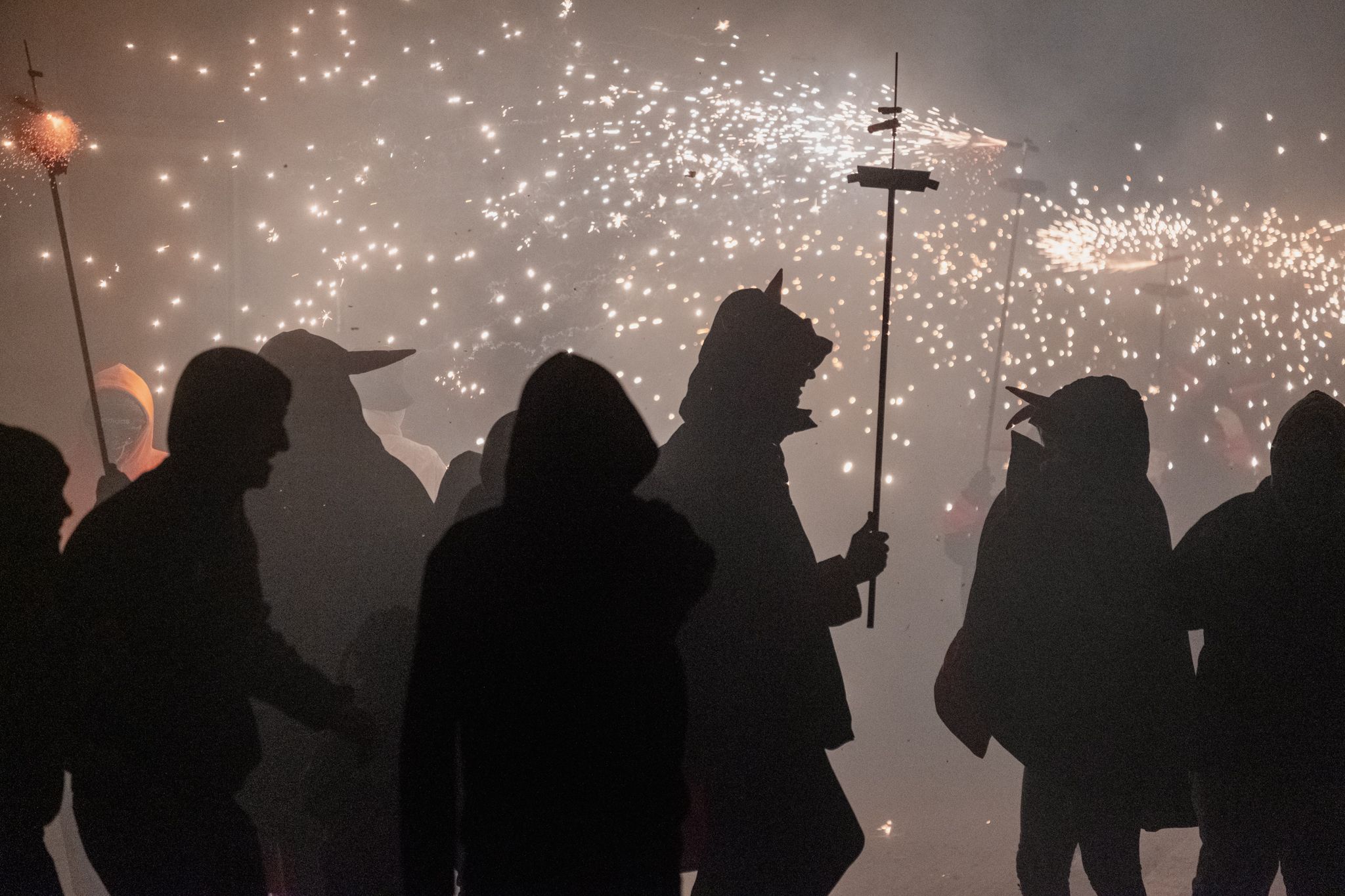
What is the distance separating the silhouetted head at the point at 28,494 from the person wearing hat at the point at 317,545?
0.94 meters

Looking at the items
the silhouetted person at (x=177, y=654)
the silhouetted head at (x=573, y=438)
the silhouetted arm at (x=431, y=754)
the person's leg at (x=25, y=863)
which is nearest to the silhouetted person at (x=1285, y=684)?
the silhouetted head at (x=573, y=438)

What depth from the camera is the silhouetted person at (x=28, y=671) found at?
2.00 metres

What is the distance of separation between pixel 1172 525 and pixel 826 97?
592 cm

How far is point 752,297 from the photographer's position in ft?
9.59

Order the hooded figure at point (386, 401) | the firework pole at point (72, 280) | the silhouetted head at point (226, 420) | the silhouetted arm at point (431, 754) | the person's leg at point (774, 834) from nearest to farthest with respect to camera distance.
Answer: the silhouetted arm at point (431, 754) < the silhouetted head at point (226, 420) < the person's leg at point (774, 834) < the firework pole at point (72, 280) < the hooded figure at point (386, 401)

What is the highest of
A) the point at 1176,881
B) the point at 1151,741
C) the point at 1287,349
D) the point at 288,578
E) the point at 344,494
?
the point at 1287,349

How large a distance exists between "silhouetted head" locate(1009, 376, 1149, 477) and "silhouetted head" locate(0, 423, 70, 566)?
3.02 meters

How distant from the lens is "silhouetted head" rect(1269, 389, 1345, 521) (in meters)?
2.98

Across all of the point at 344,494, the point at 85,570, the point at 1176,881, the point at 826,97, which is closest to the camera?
the point at 85,570

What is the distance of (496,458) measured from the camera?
2.84 m

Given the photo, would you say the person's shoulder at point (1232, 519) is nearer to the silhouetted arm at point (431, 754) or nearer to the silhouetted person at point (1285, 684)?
the silhouetted person at point (1285, 684)

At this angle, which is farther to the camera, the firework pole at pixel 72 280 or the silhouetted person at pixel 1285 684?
the firework pole at pixel 72 280

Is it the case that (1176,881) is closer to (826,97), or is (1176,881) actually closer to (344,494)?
(344,494)

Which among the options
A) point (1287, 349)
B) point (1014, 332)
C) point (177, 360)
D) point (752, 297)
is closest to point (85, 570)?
point (752, 297)
